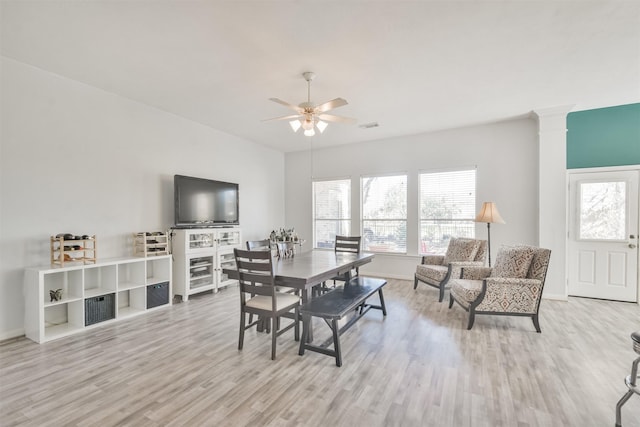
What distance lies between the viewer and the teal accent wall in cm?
420

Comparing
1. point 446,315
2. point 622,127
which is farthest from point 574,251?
point 446,315

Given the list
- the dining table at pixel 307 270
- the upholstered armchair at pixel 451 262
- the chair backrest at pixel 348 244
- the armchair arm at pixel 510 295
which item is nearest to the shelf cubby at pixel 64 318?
the dining table at pixel 307 270

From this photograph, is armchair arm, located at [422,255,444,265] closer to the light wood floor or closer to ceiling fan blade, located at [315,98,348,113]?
the light wood floor

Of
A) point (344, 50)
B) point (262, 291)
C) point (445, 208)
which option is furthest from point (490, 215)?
point (262, 291)

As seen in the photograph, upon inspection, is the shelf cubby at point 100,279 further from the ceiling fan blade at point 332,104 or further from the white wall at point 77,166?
the ceiling fan blade at point 332,104

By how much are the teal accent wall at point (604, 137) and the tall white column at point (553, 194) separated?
32 centimetres

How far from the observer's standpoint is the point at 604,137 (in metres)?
4.34

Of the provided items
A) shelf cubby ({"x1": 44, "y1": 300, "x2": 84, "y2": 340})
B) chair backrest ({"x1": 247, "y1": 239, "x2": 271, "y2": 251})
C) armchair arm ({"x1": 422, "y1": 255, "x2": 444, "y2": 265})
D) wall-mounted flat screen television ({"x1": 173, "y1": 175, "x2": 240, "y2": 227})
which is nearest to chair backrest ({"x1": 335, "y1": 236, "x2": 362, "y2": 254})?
chair backrest ({"x1": 247, "y1": 239, "x2": 271, "y2": 251})

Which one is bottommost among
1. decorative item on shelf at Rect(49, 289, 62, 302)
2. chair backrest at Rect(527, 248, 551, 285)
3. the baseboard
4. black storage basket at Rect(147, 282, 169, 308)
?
the baseboard

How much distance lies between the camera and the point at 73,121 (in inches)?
136

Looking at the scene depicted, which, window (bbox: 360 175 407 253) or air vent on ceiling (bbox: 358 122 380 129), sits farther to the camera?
window (bbox: 360 175 407 253)

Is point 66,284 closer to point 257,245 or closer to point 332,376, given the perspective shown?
point 257,245

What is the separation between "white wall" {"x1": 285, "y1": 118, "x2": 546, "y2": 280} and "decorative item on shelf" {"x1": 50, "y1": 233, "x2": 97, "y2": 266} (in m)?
4.21

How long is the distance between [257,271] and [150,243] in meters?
2.30
